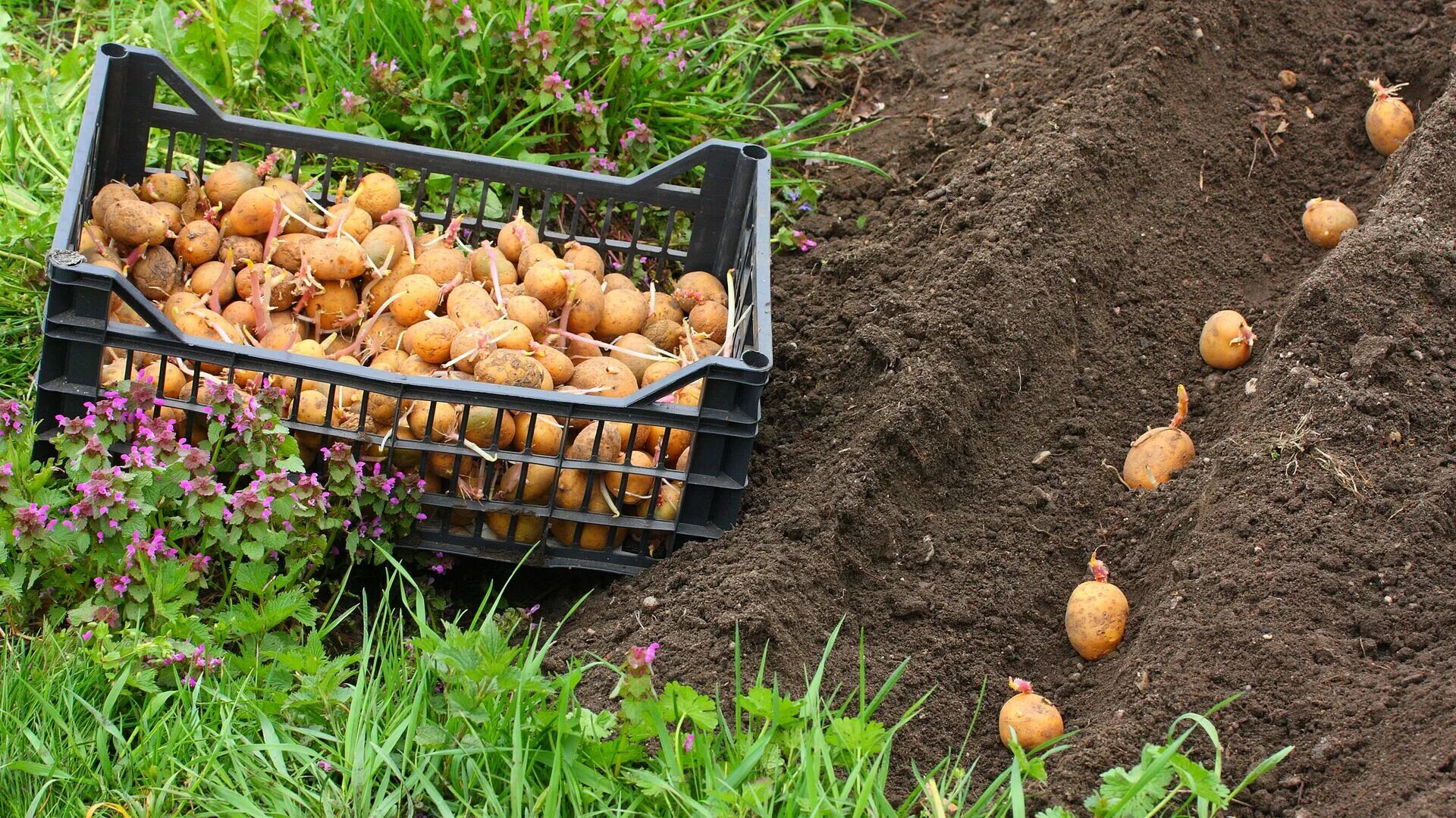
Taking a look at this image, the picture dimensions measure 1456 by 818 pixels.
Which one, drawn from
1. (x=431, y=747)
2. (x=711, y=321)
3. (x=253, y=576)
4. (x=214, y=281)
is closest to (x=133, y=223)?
(x=214, y=281)

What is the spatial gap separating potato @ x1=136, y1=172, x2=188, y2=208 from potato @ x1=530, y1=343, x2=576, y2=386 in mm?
964

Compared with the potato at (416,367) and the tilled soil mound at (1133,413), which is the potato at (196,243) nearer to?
the potato at (416,367)

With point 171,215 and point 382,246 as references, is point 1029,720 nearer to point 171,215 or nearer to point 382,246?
point 382,246

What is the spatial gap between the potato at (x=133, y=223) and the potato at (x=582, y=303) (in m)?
0.92

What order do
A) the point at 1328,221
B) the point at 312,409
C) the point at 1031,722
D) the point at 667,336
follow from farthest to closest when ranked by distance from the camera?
the point at 1328,221 → the point at 667,336 → the point at 312,409 → the point at 1031,722

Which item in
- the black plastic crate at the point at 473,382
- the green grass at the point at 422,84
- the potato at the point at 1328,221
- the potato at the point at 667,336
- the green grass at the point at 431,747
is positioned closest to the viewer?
the green grass at the point at 431,747

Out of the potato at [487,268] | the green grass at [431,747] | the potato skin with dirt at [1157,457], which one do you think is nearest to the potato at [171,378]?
the green grass at [431,747]

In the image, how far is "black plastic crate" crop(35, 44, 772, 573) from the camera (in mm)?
2467

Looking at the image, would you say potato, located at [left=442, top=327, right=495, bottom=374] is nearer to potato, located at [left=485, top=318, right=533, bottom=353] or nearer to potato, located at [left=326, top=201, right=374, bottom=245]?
potato, located at [left=485, top=318, right=533, bottom=353]

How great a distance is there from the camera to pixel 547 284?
9.47ft

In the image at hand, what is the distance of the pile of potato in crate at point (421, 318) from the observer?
2.63 meters

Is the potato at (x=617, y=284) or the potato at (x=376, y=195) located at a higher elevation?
the potato at (x=376, y=195)

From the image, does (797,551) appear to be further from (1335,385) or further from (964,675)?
(1335,385)

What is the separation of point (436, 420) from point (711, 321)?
2.47 ft
